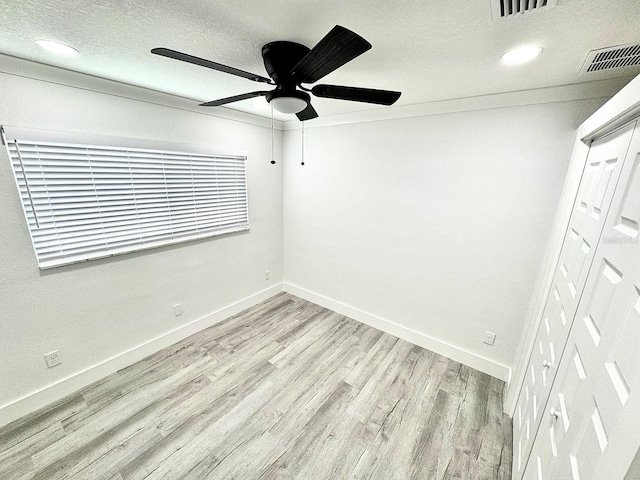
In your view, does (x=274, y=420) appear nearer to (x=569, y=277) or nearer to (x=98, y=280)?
(x=98, y=280)

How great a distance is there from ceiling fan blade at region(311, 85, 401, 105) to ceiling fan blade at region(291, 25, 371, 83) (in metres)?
0.11

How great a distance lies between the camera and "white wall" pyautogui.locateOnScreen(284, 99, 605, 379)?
1.87 m

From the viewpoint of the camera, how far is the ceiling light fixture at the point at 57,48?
1243 mm

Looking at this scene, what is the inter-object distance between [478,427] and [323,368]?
Answer: 1204 millimetres

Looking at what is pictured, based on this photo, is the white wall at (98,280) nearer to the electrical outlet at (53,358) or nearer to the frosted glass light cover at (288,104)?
the electrical outlet at (53,358)

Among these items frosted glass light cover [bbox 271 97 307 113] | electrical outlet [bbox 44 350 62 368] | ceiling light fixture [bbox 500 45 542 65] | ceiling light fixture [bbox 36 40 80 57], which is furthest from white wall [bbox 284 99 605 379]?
electrical outlet [bbox 44 350 62 368]

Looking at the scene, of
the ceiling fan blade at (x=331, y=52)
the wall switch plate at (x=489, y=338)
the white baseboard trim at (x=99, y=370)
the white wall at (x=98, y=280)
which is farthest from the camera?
the wall switch plate at (x=489, y=338)

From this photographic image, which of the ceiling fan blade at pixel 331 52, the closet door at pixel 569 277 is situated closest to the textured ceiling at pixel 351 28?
the ceiling fan blade at pixel 331 52

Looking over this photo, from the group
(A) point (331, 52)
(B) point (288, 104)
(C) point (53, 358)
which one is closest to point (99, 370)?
(C) point (53, 358)

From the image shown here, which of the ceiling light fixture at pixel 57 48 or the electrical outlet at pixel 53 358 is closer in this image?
the ceiling light fixture at pixel 57 48

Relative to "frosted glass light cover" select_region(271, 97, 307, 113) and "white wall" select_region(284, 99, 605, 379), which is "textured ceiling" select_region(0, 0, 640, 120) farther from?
"white wall" select_region(284, 99, 605, 379)

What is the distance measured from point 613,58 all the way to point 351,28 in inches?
50.6

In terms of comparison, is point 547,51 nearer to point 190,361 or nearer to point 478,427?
point 478,427

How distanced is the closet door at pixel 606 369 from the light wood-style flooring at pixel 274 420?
2.57ft
